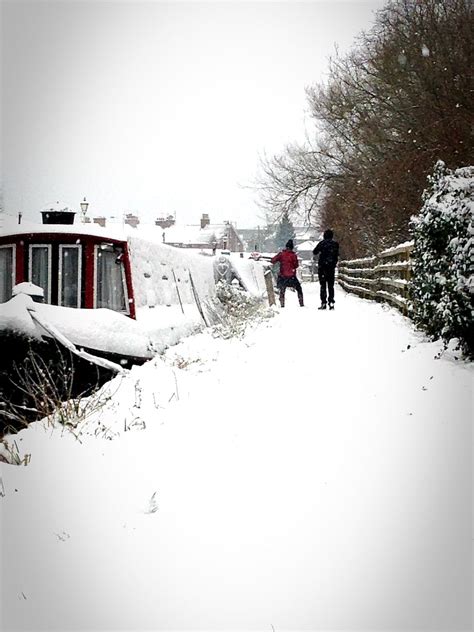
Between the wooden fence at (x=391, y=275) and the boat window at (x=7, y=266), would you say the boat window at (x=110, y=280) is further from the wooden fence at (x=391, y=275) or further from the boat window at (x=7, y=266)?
the wooden fence at (x=391, y=275)

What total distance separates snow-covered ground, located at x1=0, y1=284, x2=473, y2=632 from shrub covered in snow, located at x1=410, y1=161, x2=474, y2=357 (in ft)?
1.33

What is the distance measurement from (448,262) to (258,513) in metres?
3.01

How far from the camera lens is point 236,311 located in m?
10.5

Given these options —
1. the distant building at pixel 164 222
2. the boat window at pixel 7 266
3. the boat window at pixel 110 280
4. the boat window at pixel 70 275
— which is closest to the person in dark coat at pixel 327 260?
the boat window at pixel 110 280

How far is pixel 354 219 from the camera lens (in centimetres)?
1945

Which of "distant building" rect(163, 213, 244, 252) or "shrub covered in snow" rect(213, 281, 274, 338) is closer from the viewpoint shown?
"shrub covered in snow" rect(213, 281, 274, 338)

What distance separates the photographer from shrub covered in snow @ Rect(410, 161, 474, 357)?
164 inches

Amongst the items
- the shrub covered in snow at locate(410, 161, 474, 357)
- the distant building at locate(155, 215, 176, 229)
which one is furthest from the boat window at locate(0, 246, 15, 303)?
the distant building at locate(155, 215, 176, 229)

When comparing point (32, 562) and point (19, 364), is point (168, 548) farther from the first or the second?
point (19, 364)

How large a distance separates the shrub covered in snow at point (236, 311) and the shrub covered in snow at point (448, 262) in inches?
142

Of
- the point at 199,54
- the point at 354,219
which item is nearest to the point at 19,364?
the point at 354,219

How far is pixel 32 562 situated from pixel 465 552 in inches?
83.0

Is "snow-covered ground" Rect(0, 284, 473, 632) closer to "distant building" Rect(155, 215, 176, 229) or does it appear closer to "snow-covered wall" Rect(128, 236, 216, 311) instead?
"snow-covered wall" Rect(128, 236, 216, 311)

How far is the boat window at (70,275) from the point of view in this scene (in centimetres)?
743
